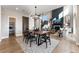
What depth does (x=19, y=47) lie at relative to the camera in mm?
2783

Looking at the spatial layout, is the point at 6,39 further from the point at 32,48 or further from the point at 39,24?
the point at 39,24

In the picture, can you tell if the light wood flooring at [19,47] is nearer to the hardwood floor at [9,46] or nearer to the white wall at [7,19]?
the hardwood floor at [9,46]

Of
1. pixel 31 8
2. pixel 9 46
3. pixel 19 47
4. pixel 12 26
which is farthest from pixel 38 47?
pixel 31 8

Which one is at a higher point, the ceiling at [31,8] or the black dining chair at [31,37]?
the ceiling at [31,8]

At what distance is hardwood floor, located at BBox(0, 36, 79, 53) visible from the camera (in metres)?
2.68

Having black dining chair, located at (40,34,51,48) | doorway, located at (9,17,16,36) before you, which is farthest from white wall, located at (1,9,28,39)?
black dining chair, located at (40,34,51,48)

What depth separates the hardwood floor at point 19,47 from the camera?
2.68 meters

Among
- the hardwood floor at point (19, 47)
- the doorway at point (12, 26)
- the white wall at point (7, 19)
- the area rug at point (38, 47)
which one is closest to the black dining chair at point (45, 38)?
the area rug at point (38, 47)

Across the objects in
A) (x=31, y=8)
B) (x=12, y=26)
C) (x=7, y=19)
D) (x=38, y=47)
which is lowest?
(x=38, y=47)

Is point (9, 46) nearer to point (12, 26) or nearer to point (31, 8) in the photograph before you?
point (12, 26)

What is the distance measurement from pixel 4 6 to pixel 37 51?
5.16 ft

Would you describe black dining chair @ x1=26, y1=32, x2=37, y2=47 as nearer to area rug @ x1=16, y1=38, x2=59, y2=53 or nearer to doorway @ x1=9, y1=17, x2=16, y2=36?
area rug @ x1=16, y1=38, x2=59, y2=53
